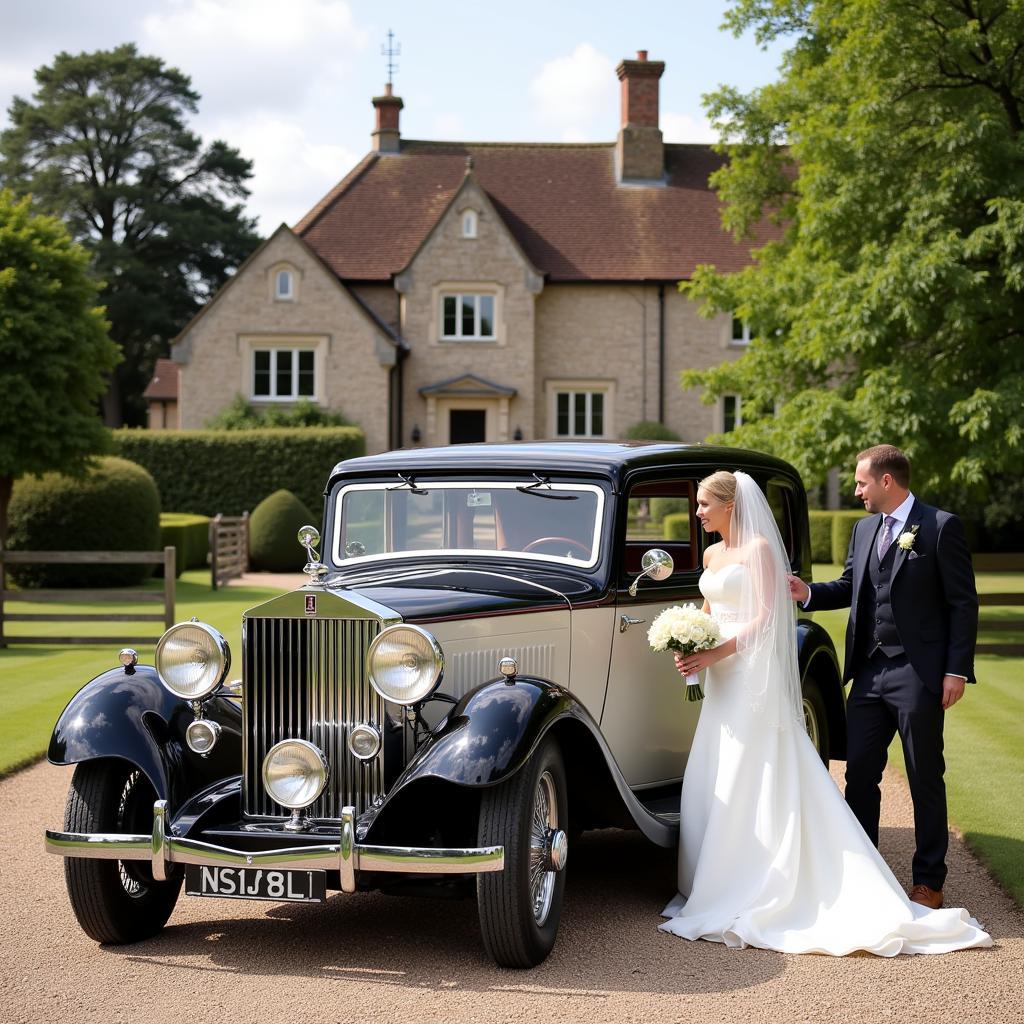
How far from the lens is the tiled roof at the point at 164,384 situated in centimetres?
4772

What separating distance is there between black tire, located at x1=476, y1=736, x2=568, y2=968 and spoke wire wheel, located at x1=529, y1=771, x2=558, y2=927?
4 cm

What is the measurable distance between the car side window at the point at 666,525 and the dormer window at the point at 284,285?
1184 inches

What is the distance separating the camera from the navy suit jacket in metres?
5.82

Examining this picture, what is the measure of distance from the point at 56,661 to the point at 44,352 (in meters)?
10.9

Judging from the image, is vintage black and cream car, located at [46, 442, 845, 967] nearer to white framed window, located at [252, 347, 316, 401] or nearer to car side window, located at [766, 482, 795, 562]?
car side window, located at [766, 482, 795, 562]

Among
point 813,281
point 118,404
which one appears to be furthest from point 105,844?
point 118,404

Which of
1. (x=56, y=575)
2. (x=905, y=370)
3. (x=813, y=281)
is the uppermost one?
(x=813, y=281)

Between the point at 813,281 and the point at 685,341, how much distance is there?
20144mm

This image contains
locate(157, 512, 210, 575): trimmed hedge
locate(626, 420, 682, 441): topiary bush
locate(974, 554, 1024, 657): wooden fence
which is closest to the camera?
locate(974, 554, 1024, 657): wooden fence

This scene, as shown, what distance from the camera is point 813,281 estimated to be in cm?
1758

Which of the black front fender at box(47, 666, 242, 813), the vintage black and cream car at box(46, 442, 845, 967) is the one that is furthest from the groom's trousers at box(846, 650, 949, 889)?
the black front fender at box(47, 666, 242, 813)

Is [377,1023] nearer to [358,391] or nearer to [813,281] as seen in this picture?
[813,281]

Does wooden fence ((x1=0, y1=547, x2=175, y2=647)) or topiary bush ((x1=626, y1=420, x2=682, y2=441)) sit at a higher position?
topiary bush ((x1=626, y1=420, x2=682, y2=441))

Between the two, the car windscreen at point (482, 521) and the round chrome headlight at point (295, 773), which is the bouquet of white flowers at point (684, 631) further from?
the round chrome headlight at point (295, 773)
